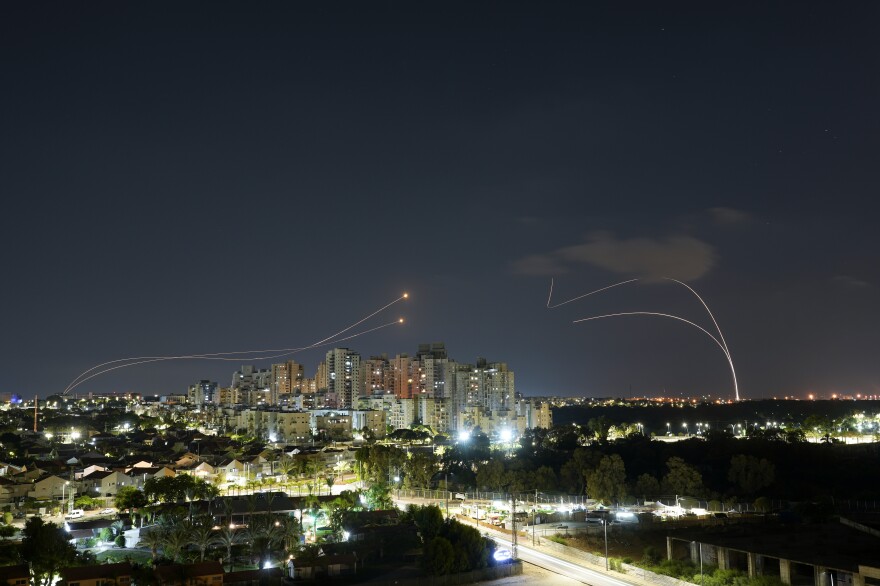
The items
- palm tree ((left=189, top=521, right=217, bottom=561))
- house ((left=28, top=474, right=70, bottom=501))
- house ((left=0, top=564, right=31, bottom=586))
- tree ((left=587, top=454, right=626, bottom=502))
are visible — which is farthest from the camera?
tree ((left=587, top=454, right=626, bottom=502))

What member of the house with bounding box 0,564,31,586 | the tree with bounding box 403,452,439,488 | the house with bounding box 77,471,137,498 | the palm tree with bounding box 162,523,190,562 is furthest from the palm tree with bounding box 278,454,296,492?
the house with bounding box 0,564,31,586

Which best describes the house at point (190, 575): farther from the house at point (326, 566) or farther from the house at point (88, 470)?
the house at point (88, 470)

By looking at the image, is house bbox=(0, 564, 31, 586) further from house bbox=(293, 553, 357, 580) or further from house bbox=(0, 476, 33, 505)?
house bbox=(0, 476, 33, 505)

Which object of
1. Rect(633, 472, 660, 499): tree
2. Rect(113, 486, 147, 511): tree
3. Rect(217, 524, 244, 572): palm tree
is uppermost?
Rect(113, 486, 147, 511): tree

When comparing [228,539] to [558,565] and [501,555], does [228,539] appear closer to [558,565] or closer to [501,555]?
[501,555]

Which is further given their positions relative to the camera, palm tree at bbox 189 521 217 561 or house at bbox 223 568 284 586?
Result: palm tree at bbox 189 521 217 561

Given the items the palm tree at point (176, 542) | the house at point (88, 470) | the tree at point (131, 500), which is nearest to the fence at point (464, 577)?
the palm tree at point (176, 542)

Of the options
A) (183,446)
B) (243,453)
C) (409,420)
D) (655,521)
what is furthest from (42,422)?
(655,521)

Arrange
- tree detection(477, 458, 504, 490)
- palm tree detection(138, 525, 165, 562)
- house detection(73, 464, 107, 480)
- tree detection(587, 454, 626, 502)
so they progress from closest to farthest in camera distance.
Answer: palm tree detection(138, 525, 165, 562), tree detection(587, 454, 626, 502), house detection(73, 464, 107, 480), tree detection(477, 458, 504, 490)
